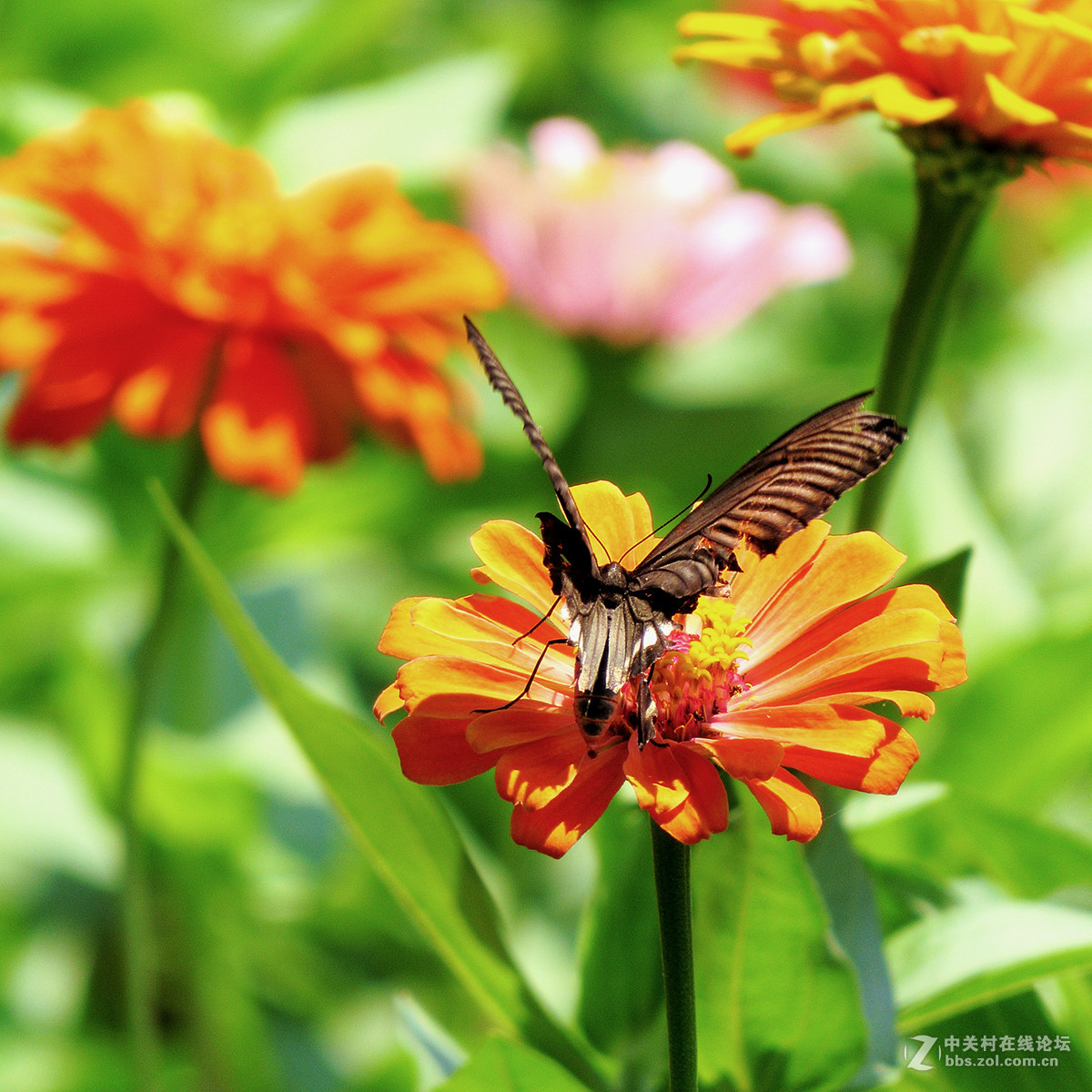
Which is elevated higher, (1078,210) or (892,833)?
(892,833)

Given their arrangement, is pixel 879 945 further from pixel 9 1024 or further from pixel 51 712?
pixel 51 712

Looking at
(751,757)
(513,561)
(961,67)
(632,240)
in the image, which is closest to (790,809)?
(751,757)

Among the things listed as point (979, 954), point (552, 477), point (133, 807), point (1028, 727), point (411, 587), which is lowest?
point (411, 587)

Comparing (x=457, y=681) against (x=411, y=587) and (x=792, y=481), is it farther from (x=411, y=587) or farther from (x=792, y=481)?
(x=411, y=587)

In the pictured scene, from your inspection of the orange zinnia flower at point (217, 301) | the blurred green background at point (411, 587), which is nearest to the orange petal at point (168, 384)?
the orange zinnia flower at point (217, 301)

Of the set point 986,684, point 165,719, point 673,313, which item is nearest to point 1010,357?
point 673,313
